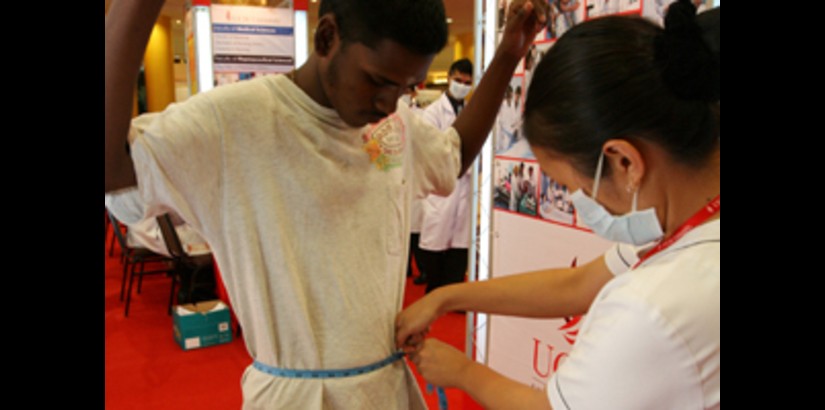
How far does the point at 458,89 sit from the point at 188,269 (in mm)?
2531

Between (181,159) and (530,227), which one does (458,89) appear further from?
(181,159)

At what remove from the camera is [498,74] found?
49.2 inches

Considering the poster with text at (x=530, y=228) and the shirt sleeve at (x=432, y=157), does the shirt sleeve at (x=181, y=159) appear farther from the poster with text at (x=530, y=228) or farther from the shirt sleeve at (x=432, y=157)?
the poster with text at (x=530, y=228)

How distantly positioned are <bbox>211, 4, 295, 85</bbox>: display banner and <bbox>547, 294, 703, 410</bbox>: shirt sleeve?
4.20 metres

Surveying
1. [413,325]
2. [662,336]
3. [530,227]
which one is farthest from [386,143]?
[530,227]

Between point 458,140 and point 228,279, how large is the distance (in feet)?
1.88

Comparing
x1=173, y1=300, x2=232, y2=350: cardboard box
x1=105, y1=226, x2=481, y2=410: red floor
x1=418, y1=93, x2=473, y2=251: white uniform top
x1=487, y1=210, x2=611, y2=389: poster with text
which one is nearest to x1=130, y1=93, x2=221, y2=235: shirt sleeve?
x1=487, y1=210, x2=611, y2=389: poster with text

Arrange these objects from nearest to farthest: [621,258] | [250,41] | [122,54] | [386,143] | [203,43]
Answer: [122,54] < [386,143] < [621,258] < [203,43] < [250,41]

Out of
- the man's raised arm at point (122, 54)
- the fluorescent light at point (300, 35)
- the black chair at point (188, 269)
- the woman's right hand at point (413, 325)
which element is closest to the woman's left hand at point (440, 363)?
the woman's right hand at point (413, 325)

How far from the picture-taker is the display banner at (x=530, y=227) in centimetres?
196

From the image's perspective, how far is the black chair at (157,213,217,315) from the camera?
13.2ft

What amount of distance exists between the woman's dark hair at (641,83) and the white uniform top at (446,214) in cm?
337

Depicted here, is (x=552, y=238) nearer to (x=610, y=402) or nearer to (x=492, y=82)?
(x=492, y=82)
